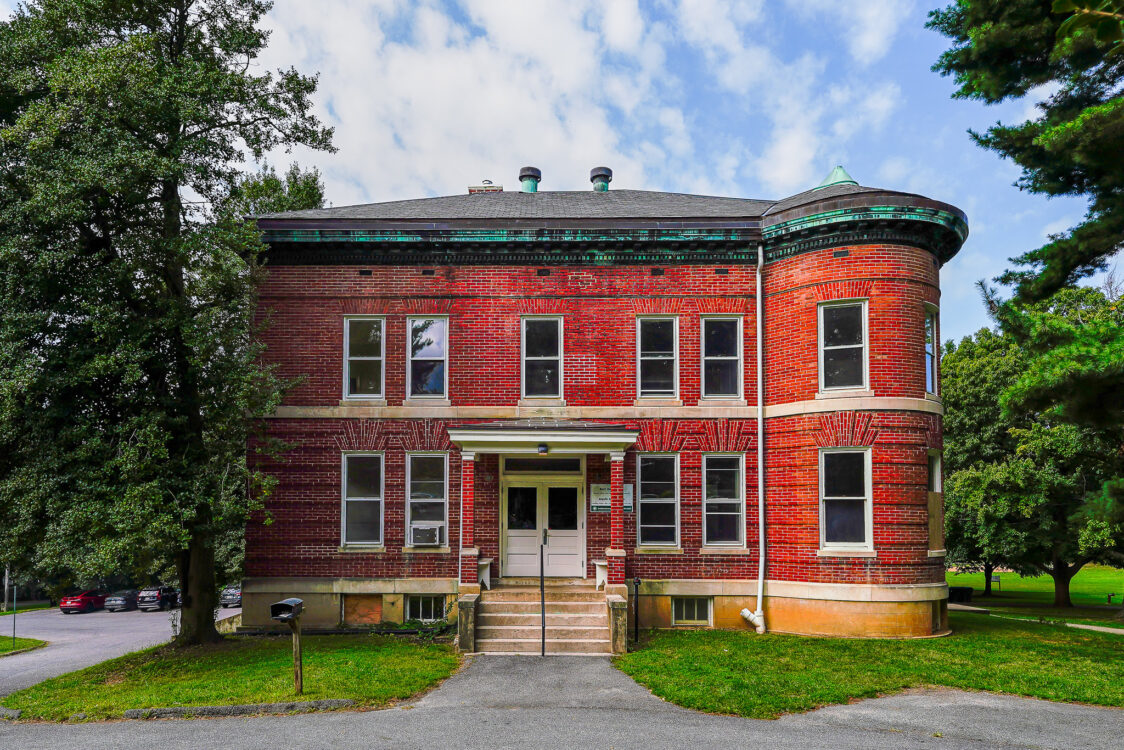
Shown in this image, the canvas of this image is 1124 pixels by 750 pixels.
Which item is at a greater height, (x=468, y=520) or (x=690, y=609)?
(x=468, y=520)

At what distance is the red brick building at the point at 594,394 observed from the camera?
594 inches

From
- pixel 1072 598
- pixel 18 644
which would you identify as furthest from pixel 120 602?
pixel 1072 598

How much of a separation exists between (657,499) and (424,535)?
15.5 feet

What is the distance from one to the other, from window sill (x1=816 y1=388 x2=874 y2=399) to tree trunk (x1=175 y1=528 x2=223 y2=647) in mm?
11716

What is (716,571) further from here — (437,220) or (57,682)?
(57,682)

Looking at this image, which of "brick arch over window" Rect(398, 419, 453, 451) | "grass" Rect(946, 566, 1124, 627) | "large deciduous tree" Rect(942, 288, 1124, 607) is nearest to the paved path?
"brick arch over window" Rect(398, 419, 453, 451)

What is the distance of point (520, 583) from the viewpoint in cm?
1561

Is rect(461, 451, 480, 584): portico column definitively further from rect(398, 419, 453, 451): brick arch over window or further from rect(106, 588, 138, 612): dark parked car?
rect(106, 588, 138, 612): dark parked car

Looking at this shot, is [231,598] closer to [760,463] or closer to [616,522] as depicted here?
[616,522]

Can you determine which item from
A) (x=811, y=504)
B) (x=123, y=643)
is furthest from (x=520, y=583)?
(x=123, y=643)

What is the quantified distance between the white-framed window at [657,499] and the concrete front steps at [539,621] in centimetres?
178

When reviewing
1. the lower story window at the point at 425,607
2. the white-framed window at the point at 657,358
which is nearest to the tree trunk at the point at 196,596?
the lower story window at the point at 425,607

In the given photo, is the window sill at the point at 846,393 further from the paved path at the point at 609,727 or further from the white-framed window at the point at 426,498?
the white-framed window at the point at 426,498

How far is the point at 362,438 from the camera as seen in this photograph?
16094mm
